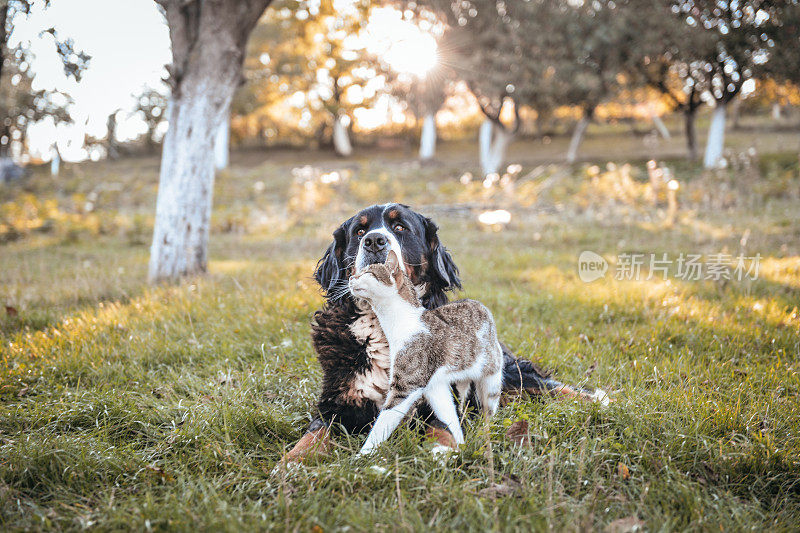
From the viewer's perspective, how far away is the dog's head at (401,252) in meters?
2.53

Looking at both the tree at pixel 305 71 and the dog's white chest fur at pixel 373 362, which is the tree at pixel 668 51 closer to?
the tree at pixel 305 71

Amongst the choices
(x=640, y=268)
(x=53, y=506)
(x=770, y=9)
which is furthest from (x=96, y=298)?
(x=770, y=9)

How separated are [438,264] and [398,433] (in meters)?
0.91

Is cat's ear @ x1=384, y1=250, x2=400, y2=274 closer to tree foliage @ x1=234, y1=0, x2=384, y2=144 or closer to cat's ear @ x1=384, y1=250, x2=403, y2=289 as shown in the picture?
cat's ear @ x1=384, y1=250, x2=403, y2=289

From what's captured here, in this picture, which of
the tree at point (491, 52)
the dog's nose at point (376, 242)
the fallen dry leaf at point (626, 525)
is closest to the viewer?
the fallen dry leaf at point (626, 525)

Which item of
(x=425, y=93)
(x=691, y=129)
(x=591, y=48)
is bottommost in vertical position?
(x=691, y=129)

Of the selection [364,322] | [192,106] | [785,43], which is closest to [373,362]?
[364,322]

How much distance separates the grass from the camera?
78.0 inches

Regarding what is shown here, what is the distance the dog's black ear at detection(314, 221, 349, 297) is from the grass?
806mm

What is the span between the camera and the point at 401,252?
241 cm

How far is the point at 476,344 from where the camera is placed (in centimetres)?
221

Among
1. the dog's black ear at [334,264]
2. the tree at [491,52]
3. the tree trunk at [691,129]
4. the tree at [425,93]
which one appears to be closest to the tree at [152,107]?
the dog's black ear at [334,264]

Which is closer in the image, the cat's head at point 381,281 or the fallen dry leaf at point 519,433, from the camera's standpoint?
the cat's head at point 381,281

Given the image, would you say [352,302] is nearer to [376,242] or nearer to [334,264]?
[334,264]
